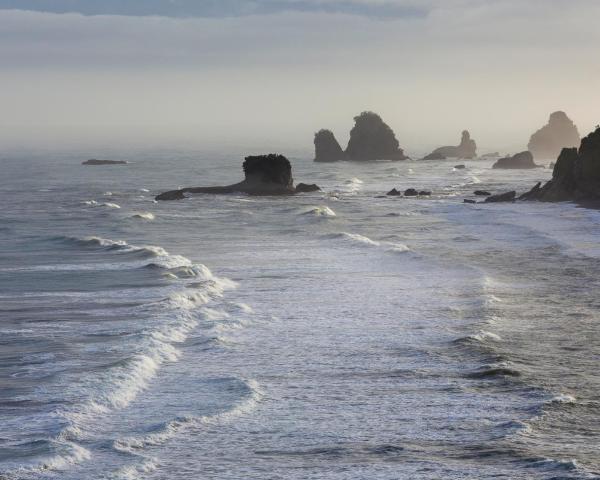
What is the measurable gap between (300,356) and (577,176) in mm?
69400

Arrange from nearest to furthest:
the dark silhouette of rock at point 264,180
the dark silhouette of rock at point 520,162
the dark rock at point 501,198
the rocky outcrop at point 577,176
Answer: the rocky outcrop at point 577,176
the dark rock at point 501,198
the dark silhouette of rock at point 264,180
the dark silhouette of rock at point 520,162

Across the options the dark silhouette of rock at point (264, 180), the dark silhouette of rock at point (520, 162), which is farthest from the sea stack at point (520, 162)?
the dark silhouette of rock at point (264, 180)

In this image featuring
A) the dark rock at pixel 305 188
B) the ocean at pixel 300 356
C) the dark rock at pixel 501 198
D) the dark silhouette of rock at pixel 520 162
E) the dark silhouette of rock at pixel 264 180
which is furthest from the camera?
the dark silhouette of rock at pixel 520 162

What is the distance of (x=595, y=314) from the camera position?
1359 inches

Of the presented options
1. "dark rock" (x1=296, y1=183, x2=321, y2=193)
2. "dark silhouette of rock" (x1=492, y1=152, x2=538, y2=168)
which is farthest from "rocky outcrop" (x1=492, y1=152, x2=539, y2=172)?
"dark rock" (x1=296, y1=183, x2=321, y2=193)

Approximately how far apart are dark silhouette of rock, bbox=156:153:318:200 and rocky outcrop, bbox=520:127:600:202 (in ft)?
85.0

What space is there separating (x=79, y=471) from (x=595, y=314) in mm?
21832

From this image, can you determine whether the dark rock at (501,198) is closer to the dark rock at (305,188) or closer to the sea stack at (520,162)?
the dark rock at (305,188)

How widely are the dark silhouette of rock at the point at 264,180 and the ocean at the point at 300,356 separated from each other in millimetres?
41564

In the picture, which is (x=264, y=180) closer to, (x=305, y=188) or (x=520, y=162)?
(x=305, y=188)

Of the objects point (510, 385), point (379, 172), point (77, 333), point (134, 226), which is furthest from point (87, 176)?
point (510, 385)

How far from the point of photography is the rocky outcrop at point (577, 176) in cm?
8912

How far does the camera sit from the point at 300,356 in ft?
92.2

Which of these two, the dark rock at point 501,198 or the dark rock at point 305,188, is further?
the dark rock at point 305,188
